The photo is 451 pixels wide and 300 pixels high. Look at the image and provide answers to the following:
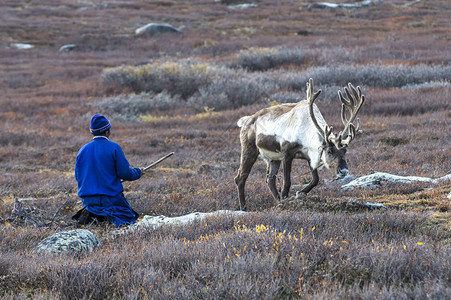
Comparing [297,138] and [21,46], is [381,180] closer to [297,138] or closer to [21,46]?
[297,138]

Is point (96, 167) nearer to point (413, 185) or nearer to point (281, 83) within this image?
point (413, 185)

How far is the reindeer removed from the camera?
20.5 feet

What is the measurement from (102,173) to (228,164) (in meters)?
5.29

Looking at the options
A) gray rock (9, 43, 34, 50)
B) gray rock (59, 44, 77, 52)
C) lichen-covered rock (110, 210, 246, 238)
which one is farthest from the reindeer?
gray rock (9, 43, 34, 50)

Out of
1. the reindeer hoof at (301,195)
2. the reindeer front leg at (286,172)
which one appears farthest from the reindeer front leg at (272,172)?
the reindeer hoof at (301,195)

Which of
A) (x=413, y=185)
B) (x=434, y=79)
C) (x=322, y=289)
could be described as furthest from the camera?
(x=434, y=79)

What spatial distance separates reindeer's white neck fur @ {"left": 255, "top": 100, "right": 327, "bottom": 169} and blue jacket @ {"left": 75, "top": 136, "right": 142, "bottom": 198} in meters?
1.87

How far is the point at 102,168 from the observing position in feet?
22.0

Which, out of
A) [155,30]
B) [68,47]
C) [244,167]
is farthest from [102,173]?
[155,30]

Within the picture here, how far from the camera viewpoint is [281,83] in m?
20.6

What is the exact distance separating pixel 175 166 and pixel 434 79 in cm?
1214

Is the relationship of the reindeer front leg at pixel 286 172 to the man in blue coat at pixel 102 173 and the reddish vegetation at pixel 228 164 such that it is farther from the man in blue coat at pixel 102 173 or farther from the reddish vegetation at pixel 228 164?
the man in blue coat at pixel 102 173

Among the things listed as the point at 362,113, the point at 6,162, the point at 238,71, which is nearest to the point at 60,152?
the point at 6,162

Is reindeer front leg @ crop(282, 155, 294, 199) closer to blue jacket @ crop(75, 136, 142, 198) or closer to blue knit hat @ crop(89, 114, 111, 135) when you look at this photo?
blue jacket @ crop(75, 136, 142, 198)
